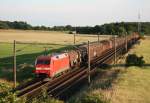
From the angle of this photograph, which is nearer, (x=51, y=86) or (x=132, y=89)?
(x=132, y=89)

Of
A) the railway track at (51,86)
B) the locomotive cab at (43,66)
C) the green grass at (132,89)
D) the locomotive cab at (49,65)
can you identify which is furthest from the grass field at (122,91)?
the locomotive cab at (43,66)

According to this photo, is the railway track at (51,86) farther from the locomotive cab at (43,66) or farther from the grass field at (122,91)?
the grass field at (122,91)

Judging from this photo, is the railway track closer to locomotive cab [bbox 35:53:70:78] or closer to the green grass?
locomotive cab [bbox 35:53:70:78]

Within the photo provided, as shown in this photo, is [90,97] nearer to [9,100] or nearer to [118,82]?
[118,82]

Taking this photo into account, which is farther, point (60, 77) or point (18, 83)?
point (60, 77)

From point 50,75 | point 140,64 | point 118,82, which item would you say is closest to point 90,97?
point 118,82

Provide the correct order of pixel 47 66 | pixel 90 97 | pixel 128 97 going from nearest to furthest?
1. pixel 90 97
2. pixel 128 97
3. pixel 47 66

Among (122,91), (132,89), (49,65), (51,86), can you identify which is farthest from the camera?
(49,65)

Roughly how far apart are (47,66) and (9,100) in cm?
1929

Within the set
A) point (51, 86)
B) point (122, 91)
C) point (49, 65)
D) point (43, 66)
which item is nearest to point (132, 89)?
point (122, 91)

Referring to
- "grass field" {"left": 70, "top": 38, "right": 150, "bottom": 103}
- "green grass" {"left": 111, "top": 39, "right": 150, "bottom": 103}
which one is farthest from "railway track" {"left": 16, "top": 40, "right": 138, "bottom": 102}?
"green grass" {"left": 111, "top": 39, "right": 150, "bottom": 103}

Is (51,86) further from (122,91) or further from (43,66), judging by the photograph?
(122,91)

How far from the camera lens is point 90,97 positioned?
17547mm

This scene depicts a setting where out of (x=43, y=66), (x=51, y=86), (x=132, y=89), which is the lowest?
(x=51, y=86)
